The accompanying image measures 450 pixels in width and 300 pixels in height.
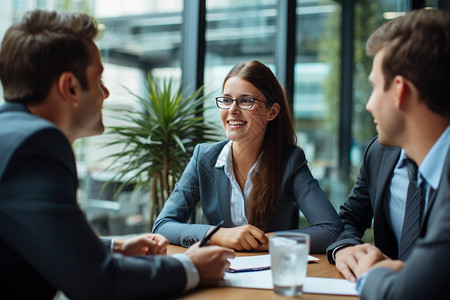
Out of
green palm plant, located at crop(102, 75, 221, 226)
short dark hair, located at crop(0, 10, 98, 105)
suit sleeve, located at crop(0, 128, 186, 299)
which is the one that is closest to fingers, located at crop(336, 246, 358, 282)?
suit sleeve, located at crop(0, 128, 186, 299)

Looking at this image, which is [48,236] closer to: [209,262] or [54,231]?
[54,231]

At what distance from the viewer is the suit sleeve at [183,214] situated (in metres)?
1.74

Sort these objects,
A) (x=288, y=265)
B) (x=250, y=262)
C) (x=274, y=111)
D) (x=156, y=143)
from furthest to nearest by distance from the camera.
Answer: (x=156, y=143) < (x=274, y=111) < (x=250, y=262) < (x=288, y=265)

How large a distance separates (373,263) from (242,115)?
110 centimetres

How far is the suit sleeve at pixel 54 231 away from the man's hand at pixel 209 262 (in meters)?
0.16

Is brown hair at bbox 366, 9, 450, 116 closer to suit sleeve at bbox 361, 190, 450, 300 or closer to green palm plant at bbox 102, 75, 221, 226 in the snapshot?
suit sleeve at bbox 361, 190, 450, 300

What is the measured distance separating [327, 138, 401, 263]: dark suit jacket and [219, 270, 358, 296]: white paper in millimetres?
252

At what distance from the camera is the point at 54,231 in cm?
101

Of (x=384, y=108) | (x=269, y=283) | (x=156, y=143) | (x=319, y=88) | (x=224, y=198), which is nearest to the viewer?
(x=269, y=283)

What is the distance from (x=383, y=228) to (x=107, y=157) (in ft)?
6.14

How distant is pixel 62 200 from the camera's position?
3.42 ft

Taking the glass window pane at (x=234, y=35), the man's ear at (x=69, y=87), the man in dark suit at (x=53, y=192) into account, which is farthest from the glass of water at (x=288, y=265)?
the glass window pane at (x=234, y=35)

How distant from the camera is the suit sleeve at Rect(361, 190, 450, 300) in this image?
3.19ft

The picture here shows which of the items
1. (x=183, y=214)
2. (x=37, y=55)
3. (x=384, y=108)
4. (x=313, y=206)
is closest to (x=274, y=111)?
(x=313, y=206)
